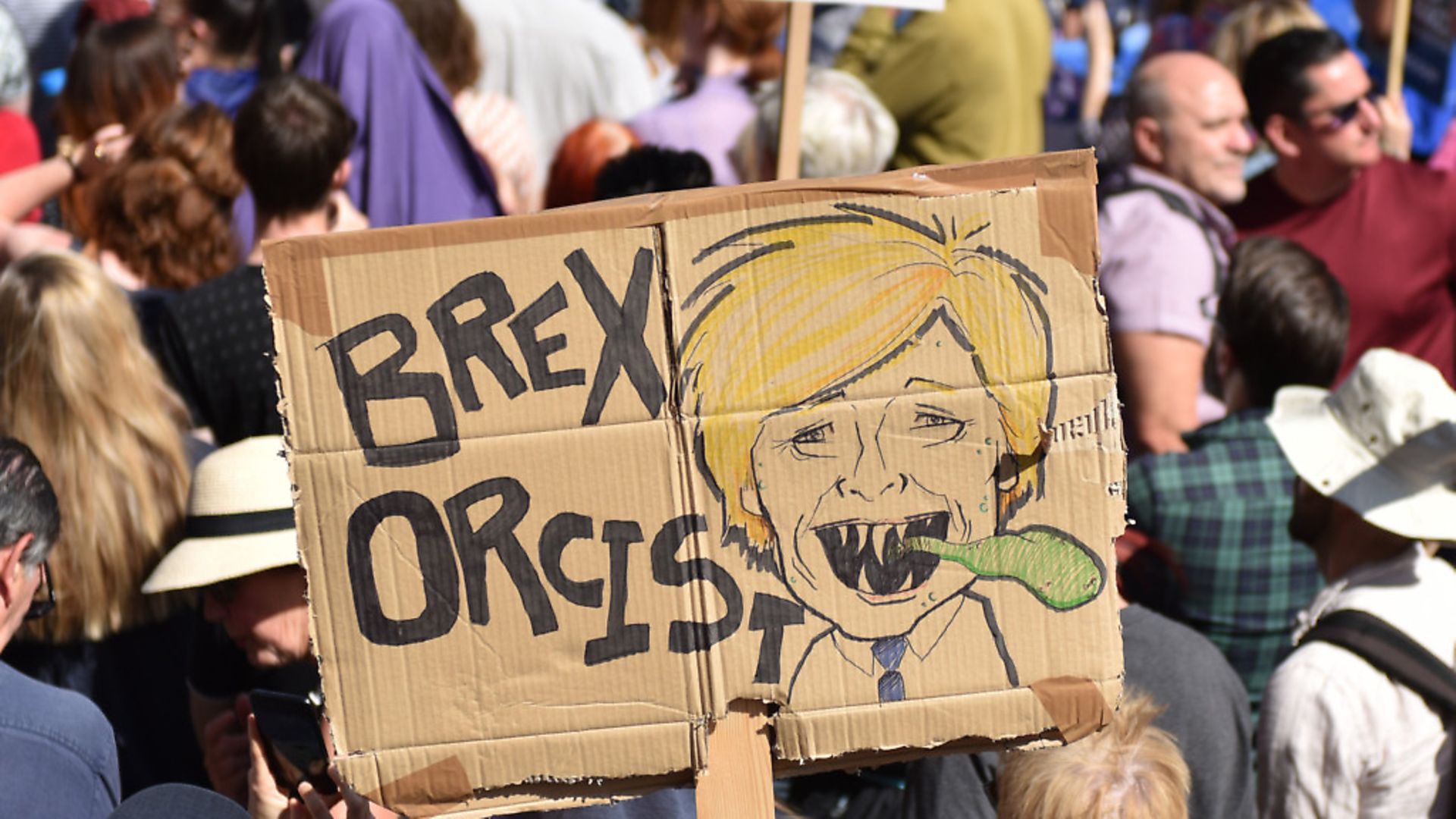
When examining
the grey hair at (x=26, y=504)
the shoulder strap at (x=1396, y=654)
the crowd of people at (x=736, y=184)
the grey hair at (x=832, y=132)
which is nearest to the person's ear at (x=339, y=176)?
the crowd of people at (x=736, y=184)

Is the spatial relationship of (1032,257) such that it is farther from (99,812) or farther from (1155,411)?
(1155,411)

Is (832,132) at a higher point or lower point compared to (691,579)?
higher

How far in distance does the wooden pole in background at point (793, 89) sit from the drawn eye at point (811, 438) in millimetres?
1084

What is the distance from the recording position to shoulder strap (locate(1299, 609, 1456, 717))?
8.73 feet

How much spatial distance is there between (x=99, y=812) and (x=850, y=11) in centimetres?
502

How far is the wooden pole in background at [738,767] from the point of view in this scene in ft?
6.10

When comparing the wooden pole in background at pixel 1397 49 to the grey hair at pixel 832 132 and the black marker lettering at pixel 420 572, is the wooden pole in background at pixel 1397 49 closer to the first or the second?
the grey hair at pixel 832 132

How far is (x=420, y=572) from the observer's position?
1.82 meters

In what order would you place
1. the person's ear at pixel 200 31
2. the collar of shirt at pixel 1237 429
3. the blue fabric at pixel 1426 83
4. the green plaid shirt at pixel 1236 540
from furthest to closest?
the blue fabric at pixel 1426 83 < the person's ear at pixel 200 31 < the collar of shirt at pixel 1237 429 < the green plaid shirt at pixel 1236 540

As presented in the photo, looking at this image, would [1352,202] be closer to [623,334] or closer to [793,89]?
[793,89]

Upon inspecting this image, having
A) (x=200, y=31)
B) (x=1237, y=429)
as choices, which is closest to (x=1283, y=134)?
(x=1237, y=429)

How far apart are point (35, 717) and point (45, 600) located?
531mm

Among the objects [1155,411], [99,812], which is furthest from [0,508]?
[1155,411]

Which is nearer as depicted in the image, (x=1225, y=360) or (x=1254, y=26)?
(x=1225, y=360)
